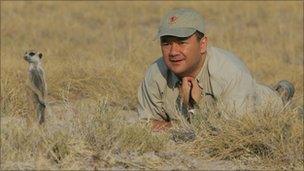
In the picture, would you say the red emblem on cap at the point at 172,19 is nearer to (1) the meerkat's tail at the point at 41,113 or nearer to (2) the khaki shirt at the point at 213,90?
(2) the khaki shirt at the point at 213,90

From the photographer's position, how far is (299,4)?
12797mm

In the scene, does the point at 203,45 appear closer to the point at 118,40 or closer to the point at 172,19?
the point at 172,19

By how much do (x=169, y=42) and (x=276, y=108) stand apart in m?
0.90

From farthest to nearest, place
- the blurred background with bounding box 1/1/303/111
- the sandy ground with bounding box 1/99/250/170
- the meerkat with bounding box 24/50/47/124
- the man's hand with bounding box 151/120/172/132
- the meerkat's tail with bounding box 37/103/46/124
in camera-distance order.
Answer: the blurred background with bounding box 1/1/303/111 < the man's hand with bounding box 151/120/172/132 < the meerkat's tail with bounding box 37/103/46/124 < the meerkat with bounding box 24/50/47/124 < the sandy ground with bounding box 1/99/250/170

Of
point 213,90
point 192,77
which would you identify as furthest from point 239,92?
point 192,77

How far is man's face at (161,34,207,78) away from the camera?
5090 millimetres

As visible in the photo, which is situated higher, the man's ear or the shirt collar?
the man's ear

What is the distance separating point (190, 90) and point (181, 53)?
30 centimetres

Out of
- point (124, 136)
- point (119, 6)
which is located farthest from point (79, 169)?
point (119, 6)

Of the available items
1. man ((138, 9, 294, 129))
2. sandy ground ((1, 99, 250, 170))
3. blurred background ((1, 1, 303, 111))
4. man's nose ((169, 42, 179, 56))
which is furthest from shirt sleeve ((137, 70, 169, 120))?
blurred background ((1, 1, 303, 111))

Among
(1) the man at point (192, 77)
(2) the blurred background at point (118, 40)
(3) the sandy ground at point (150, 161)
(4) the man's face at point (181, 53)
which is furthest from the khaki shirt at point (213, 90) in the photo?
(2) the blurred background at point (118, 40)

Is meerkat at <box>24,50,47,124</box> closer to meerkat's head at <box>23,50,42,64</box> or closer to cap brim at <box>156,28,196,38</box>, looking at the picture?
meerkat's head at <box>23,50,42,64</box>

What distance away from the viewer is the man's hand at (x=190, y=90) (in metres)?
5.21

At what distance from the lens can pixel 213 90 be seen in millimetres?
5156
